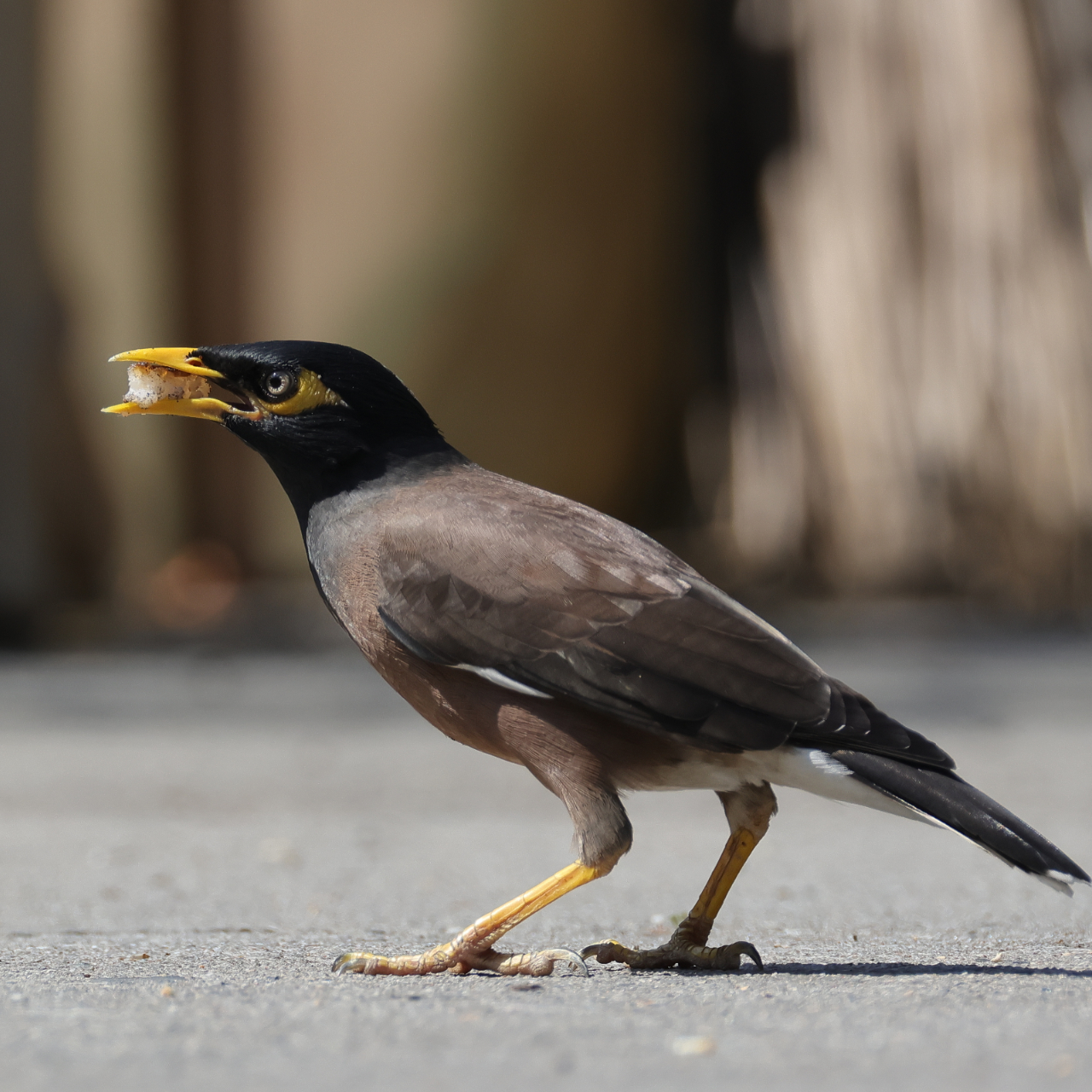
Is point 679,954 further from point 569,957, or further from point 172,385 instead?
point 172,385

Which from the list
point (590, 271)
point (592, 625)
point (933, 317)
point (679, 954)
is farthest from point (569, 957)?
point (590, 271)

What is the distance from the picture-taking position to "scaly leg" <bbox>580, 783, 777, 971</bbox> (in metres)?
2.51

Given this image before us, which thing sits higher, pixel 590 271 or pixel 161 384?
pixel 161 384

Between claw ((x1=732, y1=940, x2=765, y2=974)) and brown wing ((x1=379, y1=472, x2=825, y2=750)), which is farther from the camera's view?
claw ((x1=732, y1=940, x2=765, y2=974))

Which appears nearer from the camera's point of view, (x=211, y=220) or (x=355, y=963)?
(x=355, y=963)

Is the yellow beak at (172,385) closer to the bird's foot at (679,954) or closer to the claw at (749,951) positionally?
the bird's foot at (679,954)

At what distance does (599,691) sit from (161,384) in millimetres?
1020

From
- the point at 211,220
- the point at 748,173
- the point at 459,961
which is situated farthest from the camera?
the point at 748,173

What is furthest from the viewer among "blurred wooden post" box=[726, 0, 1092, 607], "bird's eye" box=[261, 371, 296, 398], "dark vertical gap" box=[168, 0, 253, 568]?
"dark vertical gap" box=[168, 0, 253, 568]

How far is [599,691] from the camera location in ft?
7.71

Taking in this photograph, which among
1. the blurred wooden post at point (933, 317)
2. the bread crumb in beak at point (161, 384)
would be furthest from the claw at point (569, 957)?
the blurred wooden post at point (933, 317)

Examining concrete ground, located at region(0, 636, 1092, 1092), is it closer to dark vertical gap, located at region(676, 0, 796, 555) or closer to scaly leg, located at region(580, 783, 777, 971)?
scaly leg, located at region(580, 783, 777, 971)

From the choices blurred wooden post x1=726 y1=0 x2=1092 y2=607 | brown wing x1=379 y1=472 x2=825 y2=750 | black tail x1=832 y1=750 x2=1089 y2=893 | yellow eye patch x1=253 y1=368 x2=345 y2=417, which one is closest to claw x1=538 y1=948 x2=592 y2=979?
brown wing x1=379 y1=472 x2=825 y2=750

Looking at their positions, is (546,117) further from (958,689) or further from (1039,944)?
(1039,944)
